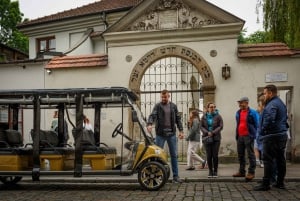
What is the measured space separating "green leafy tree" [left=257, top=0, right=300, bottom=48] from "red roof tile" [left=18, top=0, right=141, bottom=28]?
8665mm

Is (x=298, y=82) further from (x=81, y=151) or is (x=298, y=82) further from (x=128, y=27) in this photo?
(x=81, y=151)

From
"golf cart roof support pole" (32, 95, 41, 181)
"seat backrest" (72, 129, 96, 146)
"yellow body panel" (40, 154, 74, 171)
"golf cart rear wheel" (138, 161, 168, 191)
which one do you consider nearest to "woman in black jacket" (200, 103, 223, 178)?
"golf cart rear wheel" (138, 161, 168, 191)

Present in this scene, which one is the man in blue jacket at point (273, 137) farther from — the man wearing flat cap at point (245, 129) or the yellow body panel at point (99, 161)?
the yellow body panel at point (99, 161)

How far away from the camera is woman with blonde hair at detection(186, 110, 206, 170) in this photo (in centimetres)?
1374

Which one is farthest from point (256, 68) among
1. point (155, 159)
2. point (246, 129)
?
point (155, 159)

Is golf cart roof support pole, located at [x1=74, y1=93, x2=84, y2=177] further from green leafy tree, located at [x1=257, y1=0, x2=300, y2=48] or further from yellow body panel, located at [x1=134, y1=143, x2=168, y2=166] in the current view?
green leafy tree, located at [x1=257, y1=0, x2=300, y2=48]

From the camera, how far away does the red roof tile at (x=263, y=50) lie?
48.6 ft

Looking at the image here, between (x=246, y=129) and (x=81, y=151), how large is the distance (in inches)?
154

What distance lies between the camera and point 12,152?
10.3m

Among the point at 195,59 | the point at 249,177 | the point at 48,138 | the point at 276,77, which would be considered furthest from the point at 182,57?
the point at 48,138

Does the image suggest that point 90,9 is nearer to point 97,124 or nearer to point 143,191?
point 97,124

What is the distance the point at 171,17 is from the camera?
15539 mm

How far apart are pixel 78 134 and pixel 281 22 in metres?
13.1

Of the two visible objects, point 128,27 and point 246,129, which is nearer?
point 246,129
